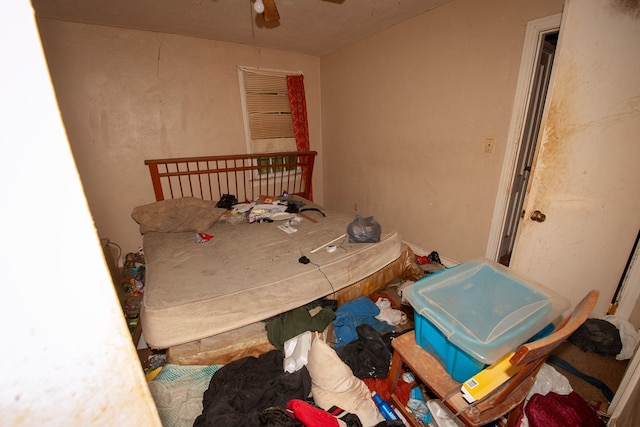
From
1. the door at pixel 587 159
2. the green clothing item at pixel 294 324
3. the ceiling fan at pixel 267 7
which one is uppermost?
the ceiling fan at pixel 267 7

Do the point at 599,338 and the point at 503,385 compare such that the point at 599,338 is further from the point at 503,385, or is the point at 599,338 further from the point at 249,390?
the point at 249,390

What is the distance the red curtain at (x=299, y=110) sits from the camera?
3.89 meters

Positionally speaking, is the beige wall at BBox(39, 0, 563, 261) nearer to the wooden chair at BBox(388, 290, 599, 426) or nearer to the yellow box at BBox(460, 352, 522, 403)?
the wooden chair at BBox(388, 290, 599, 426)

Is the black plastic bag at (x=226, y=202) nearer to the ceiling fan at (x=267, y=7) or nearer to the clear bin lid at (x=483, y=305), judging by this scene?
the ceiling fan at (x=267, y=7)

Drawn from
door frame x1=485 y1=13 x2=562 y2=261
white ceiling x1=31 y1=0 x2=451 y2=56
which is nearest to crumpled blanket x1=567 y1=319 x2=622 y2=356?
door frame x1=485 y1=13 x2=562 y2=261

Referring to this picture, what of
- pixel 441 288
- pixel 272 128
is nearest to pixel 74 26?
pixel 272 128

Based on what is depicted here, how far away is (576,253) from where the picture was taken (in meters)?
1.57

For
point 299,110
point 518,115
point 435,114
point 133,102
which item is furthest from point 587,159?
point 133,102

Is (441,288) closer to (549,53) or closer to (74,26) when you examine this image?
(549,53)

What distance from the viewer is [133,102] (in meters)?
2.96

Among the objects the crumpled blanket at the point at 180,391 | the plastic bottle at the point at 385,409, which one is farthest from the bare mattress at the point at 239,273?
the plastic bottle at the point at 385,409

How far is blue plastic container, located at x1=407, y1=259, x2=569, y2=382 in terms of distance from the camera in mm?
965

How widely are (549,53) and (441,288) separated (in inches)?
105

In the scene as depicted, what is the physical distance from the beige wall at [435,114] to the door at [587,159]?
0.86 metres
